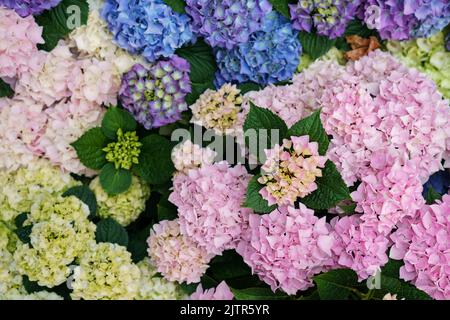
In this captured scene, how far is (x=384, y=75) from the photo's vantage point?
150 cm

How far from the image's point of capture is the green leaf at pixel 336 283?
51.9 inches

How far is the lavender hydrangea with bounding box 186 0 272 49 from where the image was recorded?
1492 millimetres

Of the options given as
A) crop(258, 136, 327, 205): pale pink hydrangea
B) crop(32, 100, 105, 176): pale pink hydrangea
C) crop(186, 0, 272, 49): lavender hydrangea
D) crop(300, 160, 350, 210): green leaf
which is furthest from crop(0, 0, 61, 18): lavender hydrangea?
crop(300, 160, 350, 210): green leaf

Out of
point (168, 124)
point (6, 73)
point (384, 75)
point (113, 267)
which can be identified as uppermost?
point (384, 75)

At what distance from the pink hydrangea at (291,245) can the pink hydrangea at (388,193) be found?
0.33 ft

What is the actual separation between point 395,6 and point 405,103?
0.30m

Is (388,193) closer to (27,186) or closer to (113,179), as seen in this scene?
(113,179)

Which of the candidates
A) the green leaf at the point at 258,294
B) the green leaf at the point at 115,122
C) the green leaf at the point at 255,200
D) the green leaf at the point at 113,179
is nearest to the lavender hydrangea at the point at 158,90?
the green leaf at the point at 115,122

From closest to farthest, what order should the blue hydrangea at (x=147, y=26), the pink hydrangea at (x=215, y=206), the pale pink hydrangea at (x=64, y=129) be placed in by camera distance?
the pink hydrangea at (x=215, y=206), the blue hydrangea at (x=147, y=26), the pale pink hydrangea at (x=64, y=129)

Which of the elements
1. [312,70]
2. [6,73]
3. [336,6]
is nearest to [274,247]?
[312,70]

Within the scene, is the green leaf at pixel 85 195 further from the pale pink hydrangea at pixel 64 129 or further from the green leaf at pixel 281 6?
the green leaf at pixel 281 6

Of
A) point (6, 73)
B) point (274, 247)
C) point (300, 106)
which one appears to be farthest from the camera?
point (6, 73)

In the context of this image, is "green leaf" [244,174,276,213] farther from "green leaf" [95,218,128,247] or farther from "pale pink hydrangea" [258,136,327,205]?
"green leaf" [95,218,128,247]

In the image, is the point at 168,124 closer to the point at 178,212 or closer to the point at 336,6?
the point at 178,212
